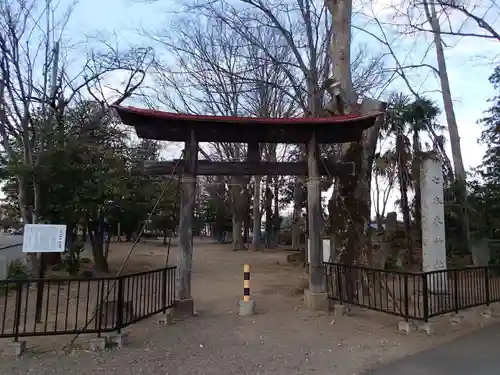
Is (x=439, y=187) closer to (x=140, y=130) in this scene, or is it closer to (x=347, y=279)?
(x=347, y=279)

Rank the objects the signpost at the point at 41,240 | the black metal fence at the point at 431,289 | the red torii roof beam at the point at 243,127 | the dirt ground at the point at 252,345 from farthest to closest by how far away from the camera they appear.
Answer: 1. the red torii roof beam at the point at 243,127
2. the black metal fence at the point at 431,289
3. the signpost at the point at 41,240
4. the dirt ground at the point at 252,345

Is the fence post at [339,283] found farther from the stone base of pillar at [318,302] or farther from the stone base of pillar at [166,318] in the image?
the stone base of pillar at [166,318]

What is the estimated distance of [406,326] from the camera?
7676 mm

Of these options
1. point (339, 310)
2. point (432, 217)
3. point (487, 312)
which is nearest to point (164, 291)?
point (339, 310)

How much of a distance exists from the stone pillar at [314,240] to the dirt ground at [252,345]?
39 cm

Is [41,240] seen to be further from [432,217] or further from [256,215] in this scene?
[256,215]

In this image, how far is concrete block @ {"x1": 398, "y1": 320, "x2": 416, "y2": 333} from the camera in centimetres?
766

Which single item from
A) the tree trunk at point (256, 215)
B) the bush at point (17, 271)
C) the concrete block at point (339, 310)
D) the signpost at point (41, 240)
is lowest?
the concrete block at point (339, 310)

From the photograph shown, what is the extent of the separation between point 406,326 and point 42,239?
654 cm

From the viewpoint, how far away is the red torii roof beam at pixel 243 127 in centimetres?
873

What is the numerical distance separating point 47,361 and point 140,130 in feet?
15.6

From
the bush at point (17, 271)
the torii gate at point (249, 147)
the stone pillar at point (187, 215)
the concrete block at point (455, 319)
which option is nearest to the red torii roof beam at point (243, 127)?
the torii gate at point (249, 147)

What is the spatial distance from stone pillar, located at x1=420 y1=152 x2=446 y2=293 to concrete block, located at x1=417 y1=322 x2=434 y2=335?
4.73 metres

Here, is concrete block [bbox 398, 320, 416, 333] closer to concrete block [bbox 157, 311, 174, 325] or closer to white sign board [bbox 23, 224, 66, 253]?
Answer: concrete block [bbox 157, 311, 174, 325]
